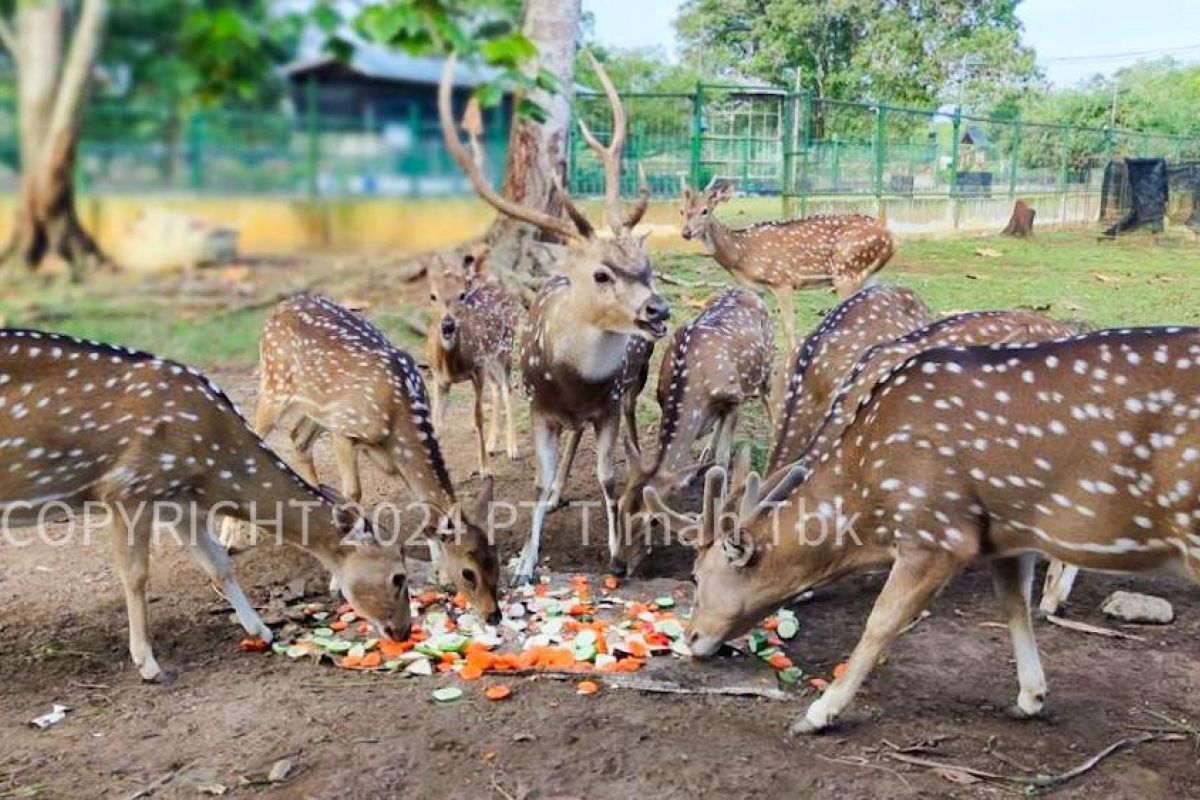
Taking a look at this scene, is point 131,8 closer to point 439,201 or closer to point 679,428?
point 439,201

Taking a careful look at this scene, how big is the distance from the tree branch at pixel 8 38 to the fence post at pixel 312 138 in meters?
0.24

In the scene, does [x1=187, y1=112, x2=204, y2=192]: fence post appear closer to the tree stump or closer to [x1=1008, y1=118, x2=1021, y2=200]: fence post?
[x1=1008, y1=118, x2=1021, y2=200]: fence post

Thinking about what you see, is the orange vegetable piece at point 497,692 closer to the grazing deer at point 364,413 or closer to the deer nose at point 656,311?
the grazing deer at point 364,413

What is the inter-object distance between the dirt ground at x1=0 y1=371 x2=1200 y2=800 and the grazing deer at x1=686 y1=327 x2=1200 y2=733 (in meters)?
0.25

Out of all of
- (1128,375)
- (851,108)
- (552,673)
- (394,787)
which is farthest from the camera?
(851,108)

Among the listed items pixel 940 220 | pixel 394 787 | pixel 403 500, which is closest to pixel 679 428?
pixel 403 500

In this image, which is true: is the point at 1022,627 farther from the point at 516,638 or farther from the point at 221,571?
the point at 221,571

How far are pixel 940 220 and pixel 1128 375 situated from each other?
5.75 meters

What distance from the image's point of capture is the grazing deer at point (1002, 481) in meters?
3.46

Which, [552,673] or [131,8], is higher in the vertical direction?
[131,8]

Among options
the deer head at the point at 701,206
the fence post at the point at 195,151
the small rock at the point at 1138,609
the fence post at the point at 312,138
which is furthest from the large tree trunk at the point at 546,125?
the deer head at the point at 701,206

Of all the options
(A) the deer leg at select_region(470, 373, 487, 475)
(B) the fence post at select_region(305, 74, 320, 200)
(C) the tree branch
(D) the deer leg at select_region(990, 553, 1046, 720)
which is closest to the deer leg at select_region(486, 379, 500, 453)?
(A) the deer leg at select_region(470, 373, 487, 475)

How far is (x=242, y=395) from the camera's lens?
7.48 metres

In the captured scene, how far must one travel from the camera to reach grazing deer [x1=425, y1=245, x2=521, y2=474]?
A: 269 inches
